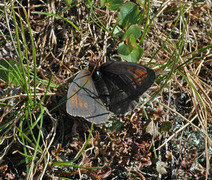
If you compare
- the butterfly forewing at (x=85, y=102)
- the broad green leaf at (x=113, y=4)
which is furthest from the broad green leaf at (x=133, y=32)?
the butterfly forewing at (x=85, y=102)

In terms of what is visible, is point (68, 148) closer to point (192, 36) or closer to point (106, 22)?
point (106, 22)

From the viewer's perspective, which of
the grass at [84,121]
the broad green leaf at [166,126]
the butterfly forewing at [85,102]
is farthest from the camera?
the broad green leaf at [166,126]

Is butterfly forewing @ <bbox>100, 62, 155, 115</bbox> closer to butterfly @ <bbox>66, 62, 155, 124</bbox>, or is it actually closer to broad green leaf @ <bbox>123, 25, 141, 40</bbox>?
butterfly @ <bbox>66, 62, 155, 124</bbox>

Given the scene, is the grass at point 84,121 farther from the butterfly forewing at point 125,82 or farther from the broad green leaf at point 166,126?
the butterfly forewing at point 125,82

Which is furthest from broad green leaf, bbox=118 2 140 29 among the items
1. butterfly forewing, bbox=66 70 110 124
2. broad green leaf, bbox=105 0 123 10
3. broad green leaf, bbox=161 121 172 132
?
broad green leaf, bbox=161 121 172 132

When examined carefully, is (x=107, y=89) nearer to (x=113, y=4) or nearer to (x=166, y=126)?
(x=166, y=126)
